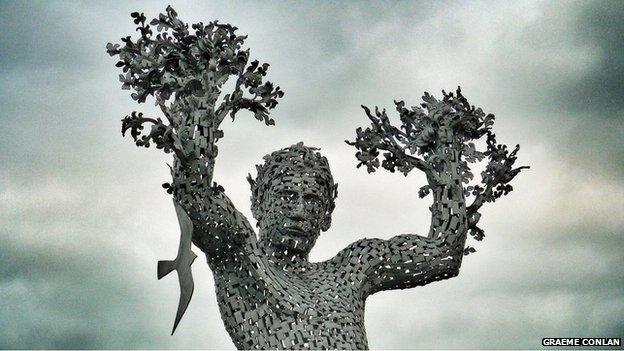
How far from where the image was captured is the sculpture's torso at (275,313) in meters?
9.28

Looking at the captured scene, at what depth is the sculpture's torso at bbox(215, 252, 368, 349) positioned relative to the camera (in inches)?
365

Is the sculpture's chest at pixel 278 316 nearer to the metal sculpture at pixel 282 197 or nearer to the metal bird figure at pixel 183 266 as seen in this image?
the metal sculpture at pixel 282 197

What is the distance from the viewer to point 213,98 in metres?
9.10

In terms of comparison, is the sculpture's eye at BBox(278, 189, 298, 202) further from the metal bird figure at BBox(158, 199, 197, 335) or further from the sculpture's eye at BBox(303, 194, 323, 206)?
the metal bird figure at BBox(158, 199, 197, 335)

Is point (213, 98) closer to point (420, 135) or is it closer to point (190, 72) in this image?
point (190, 72)

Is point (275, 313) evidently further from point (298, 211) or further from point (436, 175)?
point (436, 175)

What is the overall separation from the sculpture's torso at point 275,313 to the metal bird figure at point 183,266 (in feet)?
3.07

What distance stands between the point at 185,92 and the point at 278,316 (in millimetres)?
2242

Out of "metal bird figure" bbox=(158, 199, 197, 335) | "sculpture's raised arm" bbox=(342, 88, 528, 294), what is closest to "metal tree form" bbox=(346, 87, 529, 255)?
"sculpture's raised arm" bbox=(342, 88, 528, 294)

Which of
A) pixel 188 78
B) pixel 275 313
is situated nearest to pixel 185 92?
pixel 188 78

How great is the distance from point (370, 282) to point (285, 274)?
949 millimetres

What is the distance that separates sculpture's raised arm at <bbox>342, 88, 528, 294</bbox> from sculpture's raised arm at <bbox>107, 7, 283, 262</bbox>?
1.81 m

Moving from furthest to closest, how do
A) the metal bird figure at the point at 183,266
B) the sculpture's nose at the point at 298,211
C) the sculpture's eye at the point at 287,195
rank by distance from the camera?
1. the sculpture's eye at the point at 287,195
2. the sculpture's nose at the point at 298,211
3. the metal bird figure at the point at 183,266

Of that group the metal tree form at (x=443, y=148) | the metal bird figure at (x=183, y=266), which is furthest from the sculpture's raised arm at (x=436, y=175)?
the metal bird figure at (x=183, y=266)
